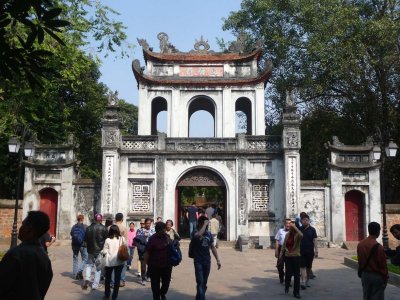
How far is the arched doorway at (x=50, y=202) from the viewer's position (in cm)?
2000

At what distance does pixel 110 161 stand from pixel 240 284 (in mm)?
10256

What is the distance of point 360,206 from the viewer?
65.6 feet

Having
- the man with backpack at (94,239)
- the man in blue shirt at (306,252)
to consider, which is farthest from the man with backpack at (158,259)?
the man in blue shirt at (306,252)

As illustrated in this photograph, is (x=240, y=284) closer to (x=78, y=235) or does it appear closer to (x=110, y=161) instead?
(x=78, y=235)

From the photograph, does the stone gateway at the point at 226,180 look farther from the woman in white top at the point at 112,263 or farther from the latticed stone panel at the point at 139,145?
the woman in white top at the point at 112,263

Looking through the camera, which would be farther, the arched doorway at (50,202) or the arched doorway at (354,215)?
the arched doorway at (50,202)

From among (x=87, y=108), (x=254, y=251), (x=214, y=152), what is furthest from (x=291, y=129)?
(x=87, y=108)

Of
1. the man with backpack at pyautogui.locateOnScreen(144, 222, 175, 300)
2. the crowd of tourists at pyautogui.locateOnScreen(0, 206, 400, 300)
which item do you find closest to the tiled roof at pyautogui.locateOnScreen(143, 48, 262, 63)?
the crowd of tourists at pyautogui.locateOnScreen(0, 206, 400, 300)

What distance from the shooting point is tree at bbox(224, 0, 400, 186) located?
24.8 m

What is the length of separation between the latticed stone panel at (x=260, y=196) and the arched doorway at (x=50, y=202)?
28.2 feet

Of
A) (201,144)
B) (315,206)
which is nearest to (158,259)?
(201,144)

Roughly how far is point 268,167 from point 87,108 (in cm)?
1537

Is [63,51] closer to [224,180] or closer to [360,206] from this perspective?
[224,180]

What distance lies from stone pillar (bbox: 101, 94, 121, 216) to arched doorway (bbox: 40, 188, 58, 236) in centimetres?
260
